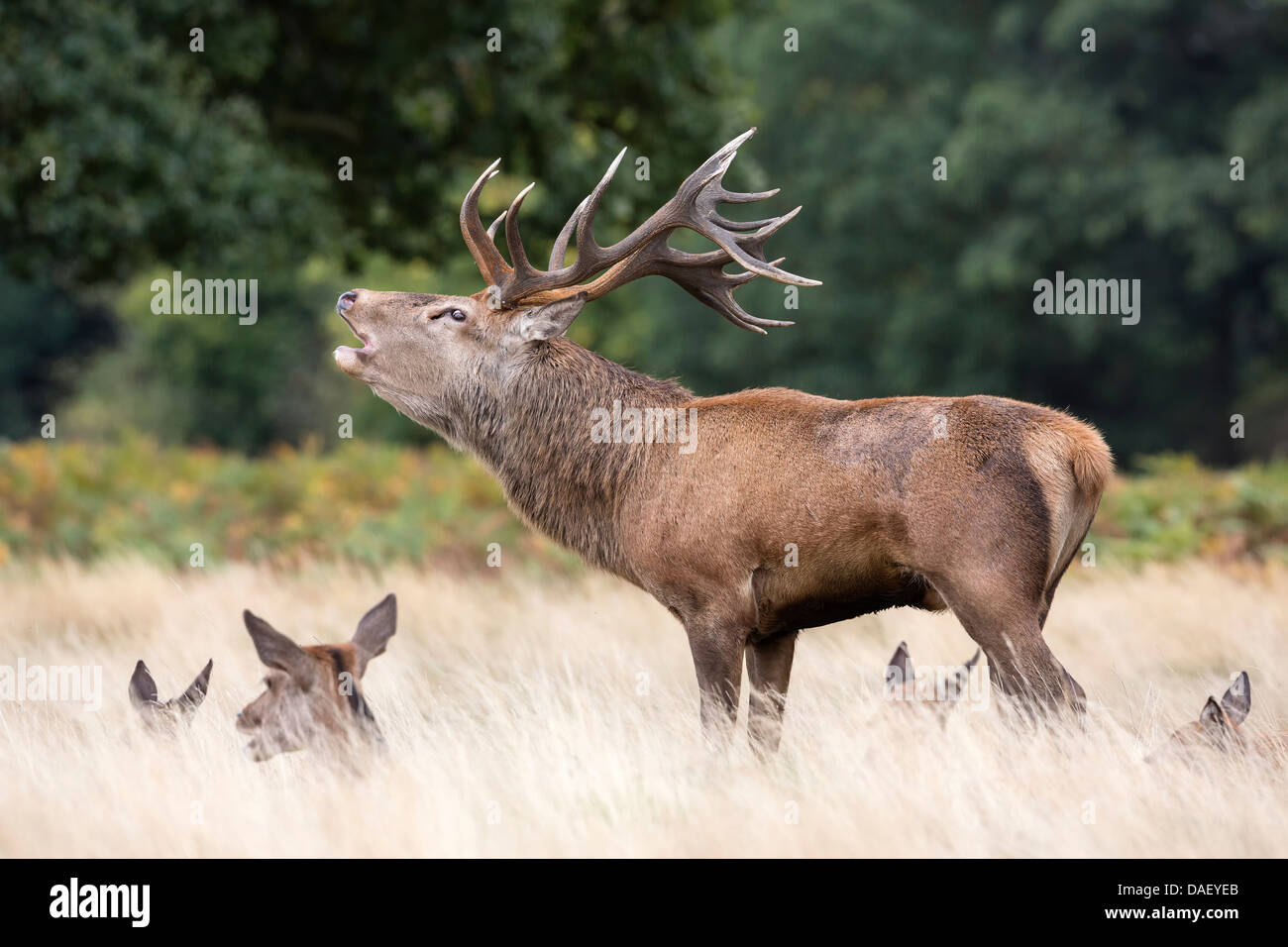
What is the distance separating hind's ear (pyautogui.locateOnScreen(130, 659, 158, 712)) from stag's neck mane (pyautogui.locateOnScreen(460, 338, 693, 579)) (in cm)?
171

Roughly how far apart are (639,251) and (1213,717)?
3.15 m

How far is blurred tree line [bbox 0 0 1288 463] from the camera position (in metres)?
12.0

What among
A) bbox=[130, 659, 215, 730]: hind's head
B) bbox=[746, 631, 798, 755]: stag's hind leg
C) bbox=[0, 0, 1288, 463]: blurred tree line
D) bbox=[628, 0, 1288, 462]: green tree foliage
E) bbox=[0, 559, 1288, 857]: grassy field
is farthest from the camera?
bbox=[628, 0, 1288, 462]: green tree foliage

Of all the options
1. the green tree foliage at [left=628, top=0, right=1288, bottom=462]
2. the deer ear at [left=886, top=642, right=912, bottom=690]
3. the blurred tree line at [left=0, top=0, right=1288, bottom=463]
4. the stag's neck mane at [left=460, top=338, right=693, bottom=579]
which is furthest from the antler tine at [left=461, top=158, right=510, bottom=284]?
the green tree foliage at [left=628, top=0, right=1288, bottom=462]

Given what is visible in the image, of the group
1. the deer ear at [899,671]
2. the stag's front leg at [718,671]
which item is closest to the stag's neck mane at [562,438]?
the stag's front leg at [718,671]

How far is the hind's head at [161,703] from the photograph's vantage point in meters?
6.09

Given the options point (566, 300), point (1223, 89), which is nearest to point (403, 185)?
point (566, 300)

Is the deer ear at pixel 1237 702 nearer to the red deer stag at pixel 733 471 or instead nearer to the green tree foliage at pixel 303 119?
the red deer stag at pixel 733 471

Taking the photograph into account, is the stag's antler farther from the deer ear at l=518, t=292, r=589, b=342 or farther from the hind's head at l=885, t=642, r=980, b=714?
the hind's head at l=885, t=642, r=980, b=714

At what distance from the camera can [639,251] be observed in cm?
691

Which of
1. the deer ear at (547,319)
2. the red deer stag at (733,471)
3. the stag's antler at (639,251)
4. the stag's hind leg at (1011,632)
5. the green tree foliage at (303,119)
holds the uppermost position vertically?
the green tree foliage at (303,119)

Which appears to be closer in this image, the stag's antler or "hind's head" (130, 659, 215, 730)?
"hind's head" (130, 659, 215, 730)

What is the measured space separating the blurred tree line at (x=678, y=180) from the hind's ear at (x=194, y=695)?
238 inches

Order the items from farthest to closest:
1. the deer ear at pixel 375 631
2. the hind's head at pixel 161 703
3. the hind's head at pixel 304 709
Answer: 1. the hind's head at pixel 161 703
2. the deer ear at pixel 375 631
3. the hind's head at pixel 304 709
